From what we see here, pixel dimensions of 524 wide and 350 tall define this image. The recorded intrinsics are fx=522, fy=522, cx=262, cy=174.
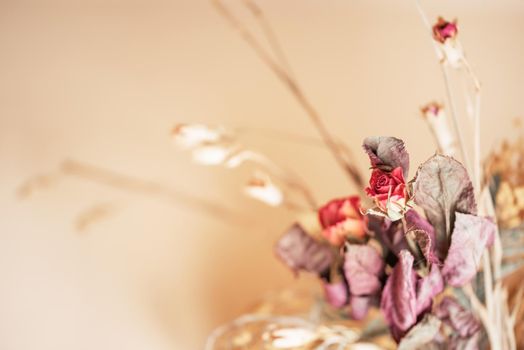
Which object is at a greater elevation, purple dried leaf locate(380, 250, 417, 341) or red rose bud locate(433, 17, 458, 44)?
red rose bud locate(433, 17, 458, 44)

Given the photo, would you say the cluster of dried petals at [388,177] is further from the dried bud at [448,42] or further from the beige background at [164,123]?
the beige background at [164,123]

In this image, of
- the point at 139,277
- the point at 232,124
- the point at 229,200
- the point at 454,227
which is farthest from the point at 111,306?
the point at 454,227

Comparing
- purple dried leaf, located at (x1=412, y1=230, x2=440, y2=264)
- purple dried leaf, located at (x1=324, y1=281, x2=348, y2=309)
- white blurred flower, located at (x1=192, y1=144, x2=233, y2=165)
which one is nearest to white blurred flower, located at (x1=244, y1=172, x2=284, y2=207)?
white blurred flower, located at (x1=192, y1=144, x2=233, y2=165)

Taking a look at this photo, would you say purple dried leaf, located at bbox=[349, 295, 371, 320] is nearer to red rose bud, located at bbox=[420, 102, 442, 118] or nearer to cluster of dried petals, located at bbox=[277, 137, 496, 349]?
cluster of dried petals, located at bbox=[277, 137, 496, 349]

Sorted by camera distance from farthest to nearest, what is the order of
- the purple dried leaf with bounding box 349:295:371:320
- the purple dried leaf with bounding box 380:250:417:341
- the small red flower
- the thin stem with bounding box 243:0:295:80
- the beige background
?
the thin stem with bounding box 243:0:295:80
the beige background
the purple dried leaf with bounding box 349:295:371:320
the purple dried leaf with bounding box 380:250:417:341
the small red flower

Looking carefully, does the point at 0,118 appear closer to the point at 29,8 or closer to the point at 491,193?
the point at 29,8

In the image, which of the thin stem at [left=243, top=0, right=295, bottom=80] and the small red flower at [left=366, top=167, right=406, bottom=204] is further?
the thin stem at [left=243, top=0, right=295, bottom=80]
